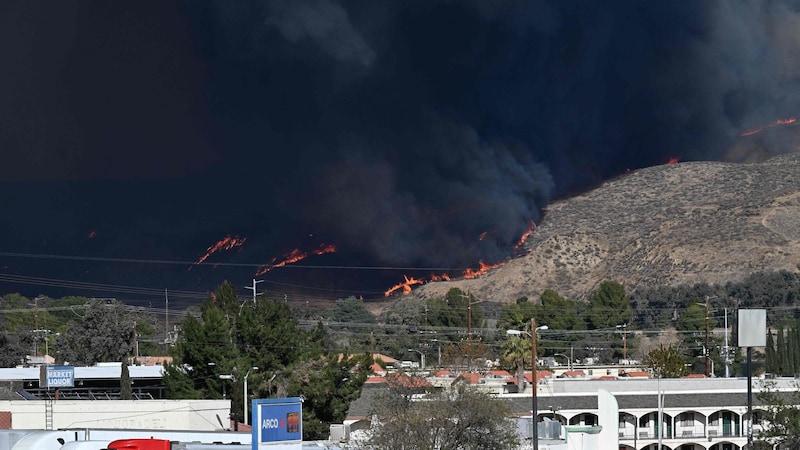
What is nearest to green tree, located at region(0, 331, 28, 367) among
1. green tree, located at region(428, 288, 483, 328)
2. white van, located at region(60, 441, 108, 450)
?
green tree, located at region(428, 288, 483, 328)

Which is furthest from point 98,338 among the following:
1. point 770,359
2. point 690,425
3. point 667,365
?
point 690,425

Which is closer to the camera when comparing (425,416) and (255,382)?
(425,416)

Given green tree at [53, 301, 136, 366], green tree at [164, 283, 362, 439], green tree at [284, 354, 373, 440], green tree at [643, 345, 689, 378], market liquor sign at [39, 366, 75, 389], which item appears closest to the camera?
green tree at [284, 354, 373, 440]

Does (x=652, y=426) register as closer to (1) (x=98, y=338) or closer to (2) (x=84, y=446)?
(2) (x=84, y=446)

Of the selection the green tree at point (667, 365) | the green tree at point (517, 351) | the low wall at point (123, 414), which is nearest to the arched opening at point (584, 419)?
the green tree at point (517, 351)

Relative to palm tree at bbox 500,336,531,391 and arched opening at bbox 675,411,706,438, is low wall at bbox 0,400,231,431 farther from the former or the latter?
palm tree at bbox 500,336,531,391

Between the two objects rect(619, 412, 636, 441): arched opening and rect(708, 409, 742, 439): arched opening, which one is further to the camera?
rect(708, 409, 742, 439): arched opening

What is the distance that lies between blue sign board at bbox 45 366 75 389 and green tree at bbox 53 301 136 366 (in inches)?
2237

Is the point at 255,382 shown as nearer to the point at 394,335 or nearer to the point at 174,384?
the point at 174,384

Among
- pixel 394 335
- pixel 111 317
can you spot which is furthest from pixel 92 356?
pixel 394 335

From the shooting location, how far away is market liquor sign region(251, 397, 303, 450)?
46156mm

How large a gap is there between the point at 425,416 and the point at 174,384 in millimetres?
44479

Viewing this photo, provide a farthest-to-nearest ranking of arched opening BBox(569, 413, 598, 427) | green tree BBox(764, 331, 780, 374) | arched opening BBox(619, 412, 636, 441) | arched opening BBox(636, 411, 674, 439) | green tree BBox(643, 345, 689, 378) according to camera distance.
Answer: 1. green tree BBox(764, 331, 780, 374)
2. green tree BBox(643, 345, 689, 378)
3. arched opening BBox(636, 411, 674, 439)
4. arched opening BBox(619, 412, 636, 441)
5. arched opening BBox(569, 413, 598, 427)

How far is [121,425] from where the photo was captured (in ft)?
256
